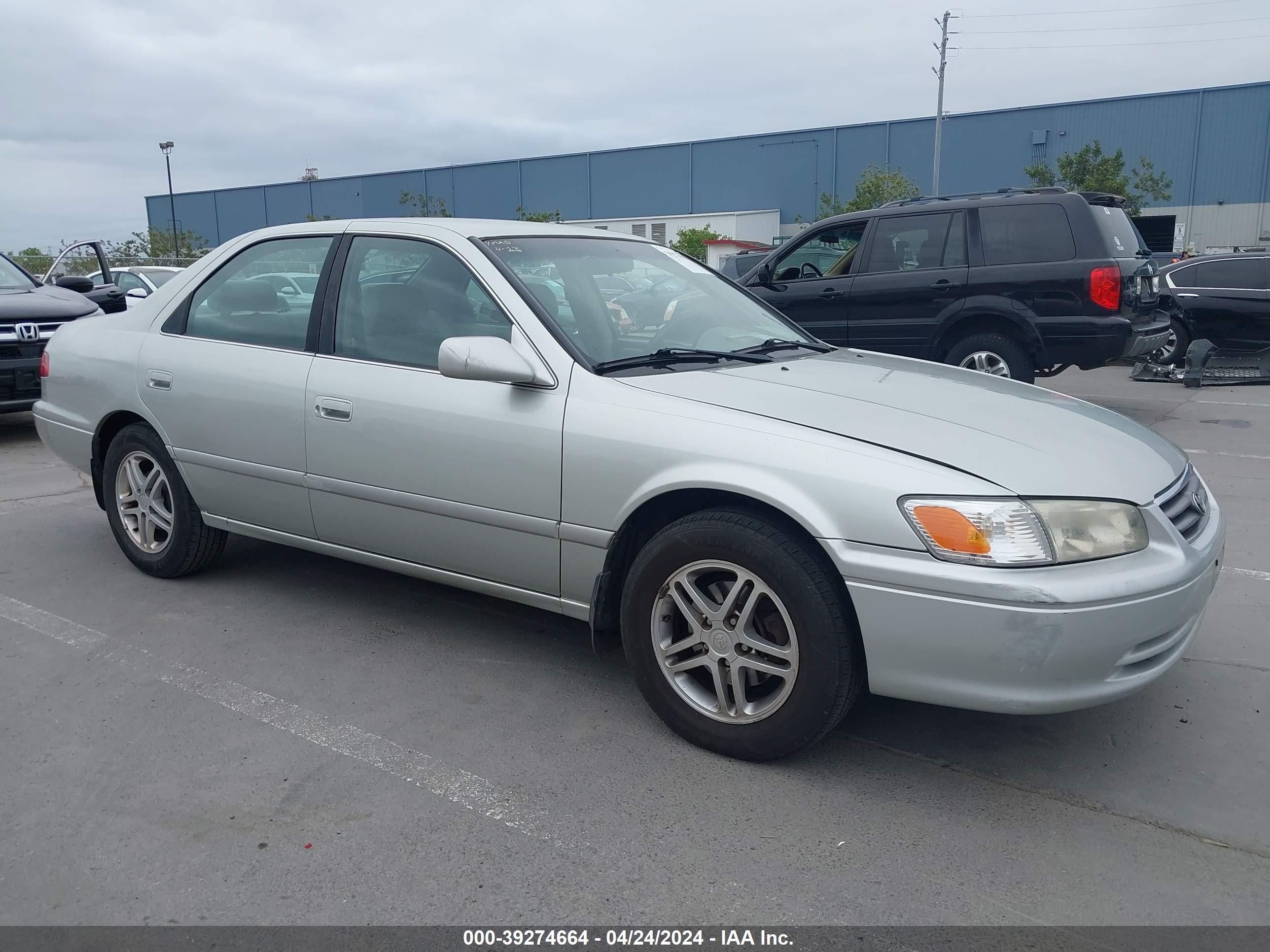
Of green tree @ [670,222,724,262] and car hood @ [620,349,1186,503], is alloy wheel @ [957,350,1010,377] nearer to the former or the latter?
car hood @ [620,349,1186,503]

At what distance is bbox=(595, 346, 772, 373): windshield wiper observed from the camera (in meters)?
3.41

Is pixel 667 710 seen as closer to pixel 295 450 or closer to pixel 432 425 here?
pixel 432 425

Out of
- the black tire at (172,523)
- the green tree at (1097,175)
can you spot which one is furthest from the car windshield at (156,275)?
the green tree at (1097,175)

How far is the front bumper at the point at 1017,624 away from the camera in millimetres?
2572

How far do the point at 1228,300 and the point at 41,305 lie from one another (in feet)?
41.1

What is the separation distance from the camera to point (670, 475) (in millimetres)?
3029

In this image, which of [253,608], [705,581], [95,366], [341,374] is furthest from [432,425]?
[95,366]

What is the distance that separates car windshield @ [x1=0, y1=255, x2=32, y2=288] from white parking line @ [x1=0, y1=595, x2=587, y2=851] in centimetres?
601

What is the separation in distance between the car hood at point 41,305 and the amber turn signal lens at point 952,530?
8.27 m

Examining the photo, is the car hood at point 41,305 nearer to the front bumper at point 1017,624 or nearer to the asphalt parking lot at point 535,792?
the asphalt parking lot at point 535,792

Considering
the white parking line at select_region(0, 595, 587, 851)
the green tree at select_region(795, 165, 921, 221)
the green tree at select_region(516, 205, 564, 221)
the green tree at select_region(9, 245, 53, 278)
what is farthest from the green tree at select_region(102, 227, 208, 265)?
the white parking line at select_region(0, 595, 587, 851)

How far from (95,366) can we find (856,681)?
3.79 meters

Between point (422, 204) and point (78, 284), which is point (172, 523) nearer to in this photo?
point (78, 284)
